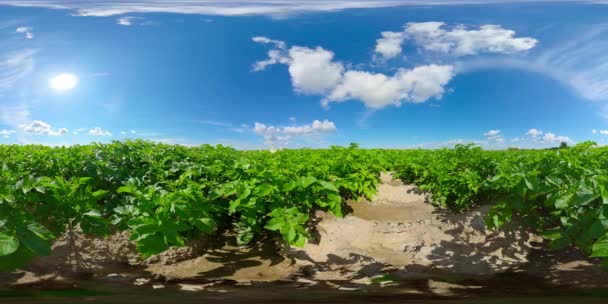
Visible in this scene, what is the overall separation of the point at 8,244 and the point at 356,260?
4.09m

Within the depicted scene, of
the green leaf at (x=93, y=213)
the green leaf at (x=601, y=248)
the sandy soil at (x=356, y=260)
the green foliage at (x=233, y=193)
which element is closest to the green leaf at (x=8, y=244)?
the green foliage at (x=233, y=193)

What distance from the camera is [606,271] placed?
610cm

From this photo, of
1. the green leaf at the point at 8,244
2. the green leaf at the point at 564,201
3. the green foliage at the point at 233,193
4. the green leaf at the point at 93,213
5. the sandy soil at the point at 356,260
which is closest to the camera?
the green leaf at the point at 8,244

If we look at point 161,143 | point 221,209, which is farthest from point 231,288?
point 161,143

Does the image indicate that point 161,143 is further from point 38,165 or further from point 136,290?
point 136,290

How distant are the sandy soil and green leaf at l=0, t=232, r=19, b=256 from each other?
4.95ft

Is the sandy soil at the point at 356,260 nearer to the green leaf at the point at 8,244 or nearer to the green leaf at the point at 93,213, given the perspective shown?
the green leaf at the point at 93,213

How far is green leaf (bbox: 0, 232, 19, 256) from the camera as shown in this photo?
4.20 meters

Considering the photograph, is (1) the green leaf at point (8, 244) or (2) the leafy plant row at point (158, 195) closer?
(1) the green leaf at point (8, 244)

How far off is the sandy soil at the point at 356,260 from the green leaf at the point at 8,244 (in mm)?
1508

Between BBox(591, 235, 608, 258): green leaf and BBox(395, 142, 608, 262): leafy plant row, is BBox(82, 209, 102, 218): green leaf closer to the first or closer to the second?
BBox(395, 142, 608, 262): leafy plant row

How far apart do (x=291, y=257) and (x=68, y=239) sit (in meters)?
2.95

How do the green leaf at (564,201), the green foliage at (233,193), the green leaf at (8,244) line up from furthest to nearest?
the green foliage at (233,193)
the green leaf at (564,201)
the green leaf at (8,244)

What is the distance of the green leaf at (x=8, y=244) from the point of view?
4.20 metres
